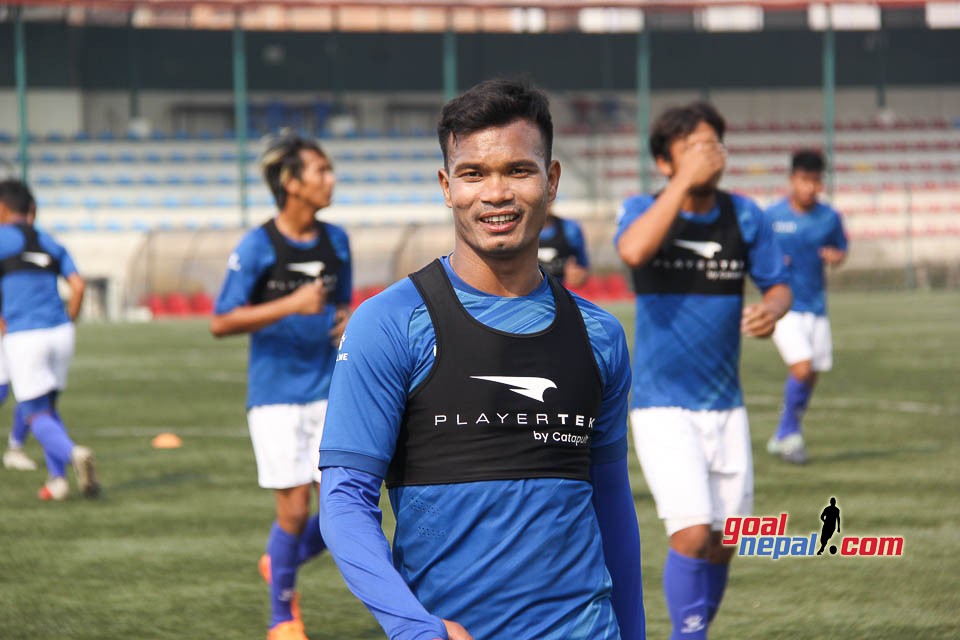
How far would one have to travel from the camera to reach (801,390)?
11531mm

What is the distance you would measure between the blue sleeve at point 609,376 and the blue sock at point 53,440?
23.6 feet

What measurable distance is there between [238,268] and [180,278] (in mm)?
24458

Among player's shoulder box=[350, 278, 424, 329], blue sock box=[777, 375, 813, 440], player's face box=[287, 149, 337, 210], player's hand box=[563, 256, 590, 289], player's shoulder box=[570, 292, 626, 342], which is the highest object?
player's face box=[287, 149, 337, 210]

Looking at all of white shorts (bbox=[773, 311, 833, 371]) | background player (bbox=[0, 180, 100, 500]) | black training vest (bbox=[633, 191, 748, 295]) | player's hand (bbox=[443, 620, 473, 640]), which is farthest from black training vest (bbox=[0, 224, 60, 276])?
player's hand (bbox=[443, 620, 473, 640])

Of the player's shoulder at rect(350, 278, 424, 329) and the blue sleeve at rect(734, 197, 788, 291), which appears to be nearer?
the player's shoulder at rect(350, 278, 424, 329)

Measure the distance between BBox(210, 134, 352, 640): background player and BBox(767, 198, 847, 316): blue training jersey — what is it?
236 inches

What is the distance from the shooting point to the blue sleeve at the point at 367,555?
8.56 ft

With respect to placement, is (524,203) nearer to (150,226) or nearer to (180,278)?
(180,278)

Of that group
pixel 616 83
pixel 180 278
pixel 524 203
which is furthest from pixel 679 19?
pixel 524 203

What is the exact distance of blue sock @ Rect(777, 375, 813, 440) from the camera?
1145cm

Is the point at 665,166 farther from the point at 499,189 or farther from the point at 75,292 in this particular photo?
the point at 75,292

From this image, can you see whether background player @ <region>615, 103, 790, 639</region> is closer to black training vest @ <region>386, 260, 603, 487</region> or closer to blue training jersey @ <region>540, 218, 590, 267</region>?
black training vest @ <region>386, 260, 603, 487</region>

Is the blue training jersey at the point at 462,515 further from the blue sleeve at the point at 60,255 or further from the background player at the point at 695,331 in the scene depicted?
the blue sleeve at the point at 60,255

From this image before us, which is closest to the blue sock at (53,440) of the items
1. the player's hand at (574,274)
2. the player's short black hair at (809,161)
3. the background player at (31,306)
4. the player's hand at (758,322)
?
the background player at (31,306)
